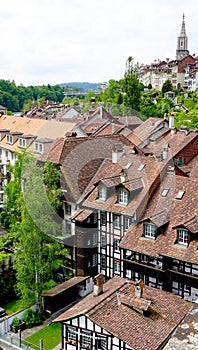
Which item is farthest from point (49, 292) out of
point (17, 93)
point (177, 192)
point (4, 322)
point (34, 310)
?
point (17, 93)

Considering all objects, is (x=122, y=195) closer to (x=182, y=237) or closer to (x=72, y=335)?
(x=182, y=237)

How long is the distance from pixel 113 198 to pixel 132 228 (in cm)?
322

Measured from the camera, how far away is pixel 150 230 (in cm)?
2636

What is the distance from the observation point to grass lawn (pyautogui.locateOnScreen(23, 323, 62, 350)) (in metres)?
25.9

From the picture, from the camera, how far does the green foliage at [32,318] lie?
92.0 feet

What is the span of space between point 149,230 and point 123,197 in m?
3.68

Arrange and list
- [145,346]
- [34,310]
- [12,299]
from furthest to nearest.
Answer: [12,299], [34,310], [145,346]

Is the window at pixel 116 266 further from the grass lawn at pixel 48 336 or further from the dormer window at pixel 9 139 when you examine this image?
the dormer window at pixel 9 139

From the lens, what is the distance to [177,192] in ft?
91.4

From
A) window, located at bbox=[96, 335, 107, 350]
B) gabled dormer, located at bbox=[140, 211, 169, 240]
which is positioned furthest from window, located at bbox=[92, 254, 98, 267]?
window, located at bbox=[96, 335, 107, 350]

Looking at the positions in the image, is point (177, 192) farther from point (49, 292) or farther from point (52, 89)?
point (52, 89)

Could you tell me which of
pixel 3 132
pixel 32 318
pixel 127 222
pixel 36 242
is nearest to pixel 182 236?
pixel 127 222

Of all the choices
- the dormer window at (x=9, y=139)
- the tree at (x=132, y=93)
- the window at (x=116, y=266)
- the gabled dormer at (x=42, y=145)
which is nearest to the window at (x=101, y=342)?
the window at (x=116, y=266)

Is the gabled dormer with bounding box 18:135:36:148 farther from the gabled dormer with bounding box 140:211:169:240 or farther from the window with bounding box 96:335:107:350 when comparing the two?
the window with bounding box 96:335:107:350
